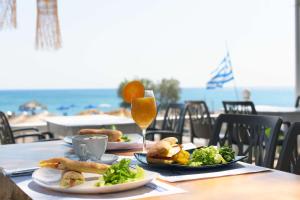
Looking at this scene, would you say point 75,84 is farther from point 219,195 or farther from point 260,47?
point 219,195

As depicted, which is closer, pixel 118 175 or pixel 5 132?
pixel 118 175

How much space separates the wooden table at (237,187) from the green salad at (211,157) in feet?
0.31

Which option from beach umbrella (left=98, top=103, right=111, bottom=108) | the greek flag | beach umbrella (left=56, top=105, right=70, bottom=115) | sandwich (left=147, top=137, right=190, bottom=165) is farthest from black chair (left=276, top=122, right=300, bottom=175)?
beach umbrella (left=98, top=103, right=111, bottom=108)

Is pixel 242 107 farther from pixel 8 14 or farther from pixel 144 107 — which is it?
pixel 144 107

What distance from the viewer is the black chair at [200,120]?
13.8ft

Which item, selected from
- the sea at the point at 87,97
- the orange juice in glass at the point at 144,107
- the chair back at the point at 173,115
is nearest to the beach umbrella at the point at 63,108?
the sea at the point at 87,97

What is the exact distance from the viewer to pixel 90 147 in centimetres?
130

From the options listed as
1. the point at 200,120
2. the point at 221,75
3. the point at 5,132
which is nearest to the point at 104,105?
the point at 221,75

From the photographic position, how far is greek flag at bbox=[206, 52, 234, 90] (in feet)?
22.8

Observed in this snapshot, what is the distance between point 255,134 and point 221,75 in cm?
558

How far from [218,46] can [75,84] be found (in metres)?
8.43

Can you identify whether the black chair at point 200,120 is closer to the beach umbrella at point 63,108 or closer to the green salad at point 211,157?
the green salad at point 211,157

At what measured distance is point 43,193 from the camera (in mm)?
1036

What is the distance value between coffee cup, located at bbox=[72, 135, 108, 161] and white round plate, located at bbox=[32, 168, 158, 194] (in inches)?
6.3
